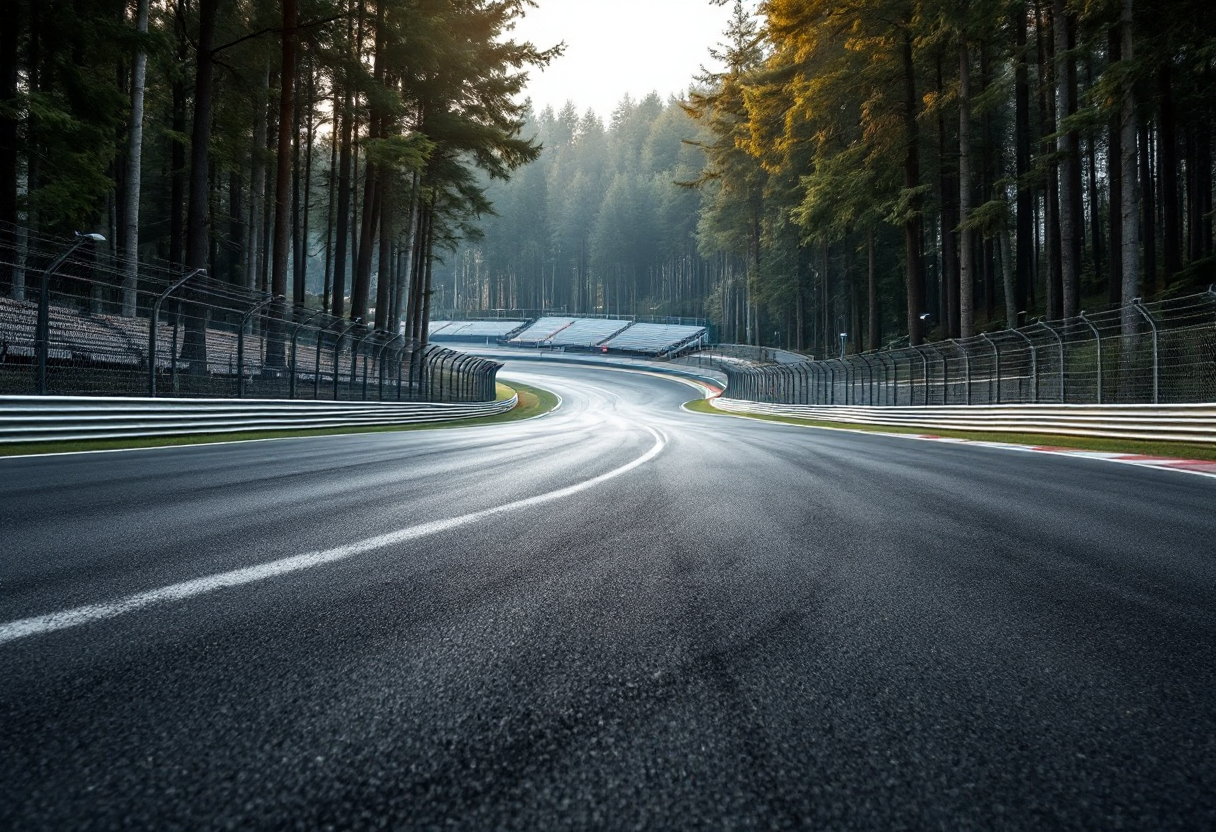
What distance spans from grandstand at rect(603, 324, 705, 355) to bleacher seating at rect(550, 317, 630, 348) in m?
2.16

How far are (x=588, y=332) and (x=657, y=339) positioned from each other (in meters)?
11.4

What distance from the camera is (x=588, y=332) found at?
265ft

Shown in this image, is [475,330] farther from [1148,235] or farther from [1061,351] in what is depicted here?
[1061,351]

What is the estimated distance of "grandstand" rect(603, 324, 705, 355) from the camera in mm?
71062

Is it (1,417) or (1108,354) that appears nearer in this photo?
(1,417)

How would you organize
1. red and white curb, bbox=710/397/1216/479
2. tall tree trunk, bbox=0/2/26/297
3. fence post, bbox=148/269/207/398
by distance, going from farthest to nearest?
tall tree trunk, bbox=0/2/26/297 < fence post, bbox=148/269/207/398 < red and white curb, bbox=710/397/1216/479

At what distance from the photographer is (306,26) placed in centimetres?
1563

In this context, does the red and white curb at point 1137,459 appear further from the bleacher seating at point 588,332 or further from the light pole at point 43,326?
the bleacher seating at point 588,332

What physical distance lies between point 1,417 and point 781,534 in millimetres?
9516

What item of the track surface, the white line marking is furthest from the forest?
the track surface

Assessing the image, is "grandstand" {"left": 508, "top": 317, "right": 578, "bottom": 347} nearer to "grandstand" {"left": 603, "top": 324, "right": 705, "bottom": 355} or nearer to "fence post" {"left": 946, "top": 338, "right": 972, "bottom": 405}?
"grandstand" {"left": 603, "top": 324, "right": 705, "bottom": 355}

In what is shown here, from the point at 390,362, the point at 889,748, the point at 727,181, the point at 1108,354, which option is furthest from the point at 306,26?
the point at 727,181

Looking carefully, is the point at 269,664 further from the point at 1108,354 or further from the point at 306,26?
the point at 306,26

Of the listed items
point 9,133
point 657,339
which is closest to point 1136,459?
point 9,133
